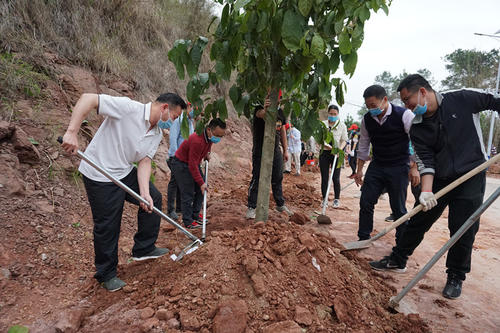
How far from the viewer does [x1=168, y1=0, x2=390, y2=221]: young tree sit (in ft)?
5.84

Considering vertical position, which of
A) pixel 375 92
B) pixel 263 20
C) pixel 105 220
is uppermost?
pixel 263 20

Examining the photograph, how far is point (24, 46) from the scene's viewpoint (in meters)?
4.57

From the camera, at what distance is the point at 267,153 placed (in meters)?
2.73

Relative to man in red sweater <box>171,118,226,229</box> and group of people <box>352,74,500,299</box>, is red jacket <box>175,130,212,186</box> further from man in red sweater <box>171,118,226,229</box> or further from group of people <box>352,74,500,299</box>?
group of people <box>352,74,500,299</box>

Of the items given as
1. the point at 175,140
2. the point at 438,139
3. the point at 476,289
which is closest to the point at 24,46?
the point at 175,140

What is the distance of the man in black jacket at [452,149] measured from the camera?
2385 millimetres

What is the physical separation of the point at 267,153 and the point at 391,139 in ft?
4.83

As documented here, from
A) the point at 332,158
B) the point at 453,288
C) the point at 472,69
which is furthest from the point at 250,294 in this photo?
the point at 472,69

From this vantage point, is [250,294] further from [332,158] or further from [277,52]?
[332,158]

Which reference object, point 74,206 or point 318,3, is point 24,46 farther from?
point 318,3

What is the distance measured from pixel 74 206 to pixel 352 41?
338 centimetres

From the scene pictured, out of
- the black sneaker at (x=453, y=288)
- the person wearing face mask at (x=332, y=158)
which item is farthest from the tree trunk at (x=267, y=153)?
the person wearing face mask at (x=332, y=158)

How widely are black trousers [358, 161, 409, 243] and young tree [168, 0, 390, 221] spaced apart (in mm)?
1068

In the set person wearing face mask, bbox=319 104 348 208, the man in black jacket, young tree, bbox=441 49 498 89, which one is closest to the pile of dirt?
the man in black jacket
